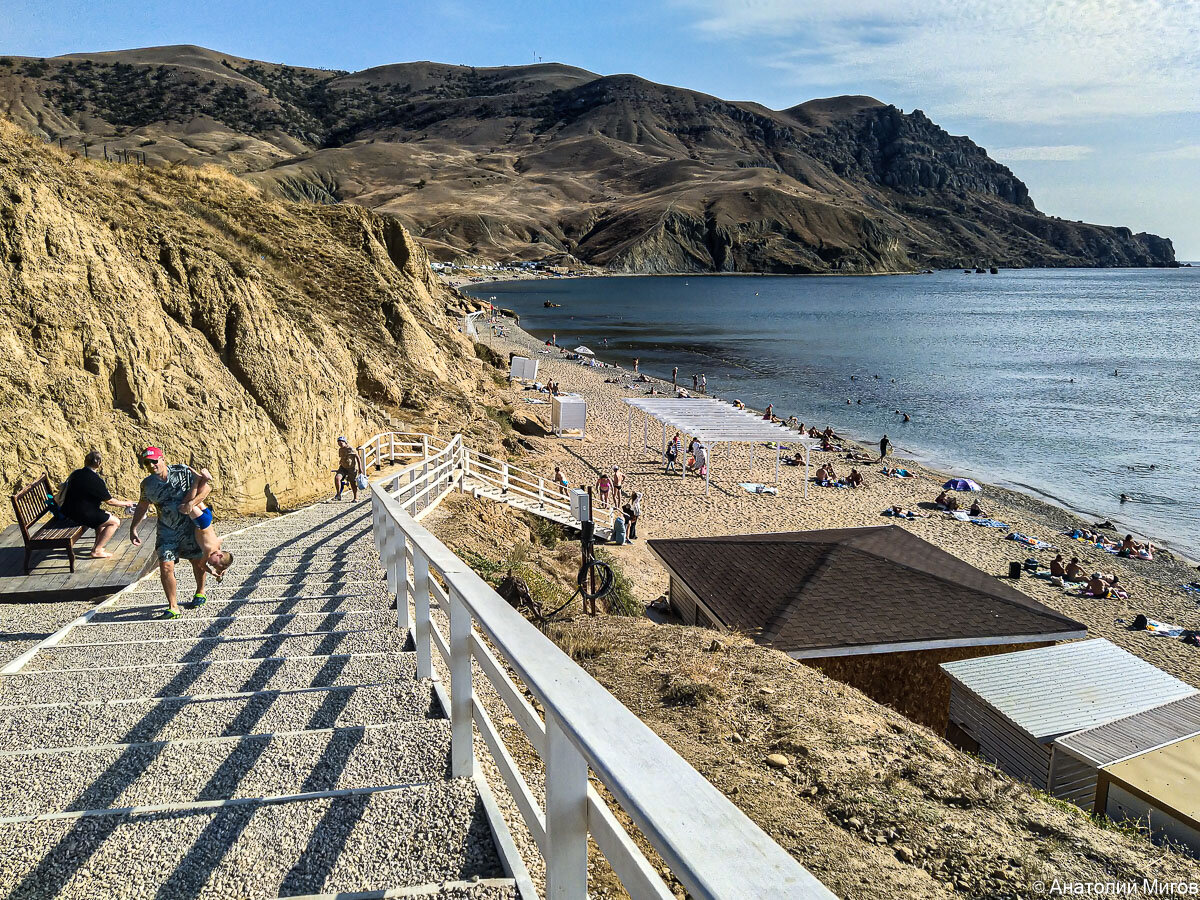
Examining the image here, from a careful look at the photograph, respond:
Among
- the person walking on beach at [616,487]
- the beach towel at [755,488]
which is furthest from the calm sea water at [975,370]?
the person walking on beach at [616,487]

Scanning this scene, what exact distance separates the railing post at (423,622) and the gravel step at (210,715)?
135 mm

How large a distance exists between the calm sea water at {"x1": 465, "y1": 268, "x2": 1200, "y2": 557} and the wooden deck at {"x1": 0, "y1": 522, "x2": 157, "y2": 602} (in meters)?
29.2

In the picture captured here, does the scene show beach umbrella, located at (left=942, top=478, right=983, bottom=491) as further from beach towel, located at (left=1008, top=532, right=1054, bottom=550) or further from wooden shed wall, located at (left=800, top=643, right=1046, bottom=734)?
wooden shed wall, located at (left=800, top=643, right=1046, bottom=734)

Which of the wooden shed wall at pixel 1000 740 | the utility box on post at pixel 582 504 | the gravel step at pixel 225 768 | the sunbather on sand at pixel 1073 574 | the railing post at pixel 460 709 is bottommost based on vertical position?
the sunbather on sand at pixel 1073 574

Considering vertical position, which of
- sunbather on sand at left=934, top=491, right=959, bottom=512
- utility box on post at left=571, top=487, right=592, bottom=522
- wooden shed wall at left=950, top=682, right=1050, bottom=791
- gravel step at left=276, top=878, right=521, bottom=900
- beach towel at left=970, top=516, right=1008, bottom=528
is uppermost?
gravel step at left=276, top=878, right=521, bottom=900

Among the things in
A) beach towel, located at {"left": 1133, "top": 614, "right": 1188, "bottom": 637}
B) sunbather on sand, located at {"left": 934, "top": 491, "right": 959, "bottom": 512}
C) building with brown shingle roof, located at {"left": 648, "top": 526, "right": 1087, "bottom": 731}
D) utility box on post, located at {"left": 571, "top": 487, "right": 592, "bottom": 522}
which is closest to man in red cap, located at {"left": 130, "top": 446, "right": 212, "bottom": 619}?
building with brown shingle roof, located at {"left": 648, "top": 526, "right": 1087, "bottom": 731}

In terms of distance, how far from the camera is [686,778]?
1.46 metres

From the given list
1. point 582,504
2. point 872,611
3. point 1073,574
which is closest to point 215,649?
point 872,611

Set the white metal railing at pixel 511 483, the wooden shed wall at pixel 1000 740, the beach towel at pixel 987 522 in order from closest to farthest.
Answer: the wooden shed wall at pixel 1000 740 < the white metal railing at pixel 511 483 < the beach towel at pixel 987 522

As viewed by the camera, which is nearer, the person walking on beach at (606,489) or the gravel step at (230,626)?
the gravel step at (230,626)

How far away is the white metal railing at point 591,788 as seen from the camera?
1222 millimetres

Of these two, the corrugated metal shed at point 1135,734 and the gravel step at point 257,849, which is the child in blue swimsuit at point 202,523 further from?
the corrugated metal shed at point 1135,734

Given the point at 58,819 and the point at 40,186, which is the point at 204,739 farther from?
the point at 40,186

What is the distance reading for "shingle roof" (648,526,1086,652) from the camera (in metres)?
10.9
